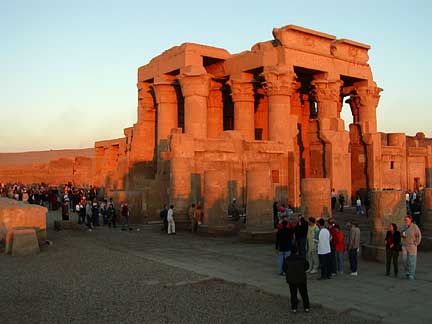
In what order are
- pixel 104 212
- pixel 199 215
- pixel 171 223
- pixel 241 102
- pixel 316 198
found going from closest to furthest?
1. pixel 316 198
2. pixel 171 223
3. pixel 199 215
4. pixel 104 212
5. pixel 241 102

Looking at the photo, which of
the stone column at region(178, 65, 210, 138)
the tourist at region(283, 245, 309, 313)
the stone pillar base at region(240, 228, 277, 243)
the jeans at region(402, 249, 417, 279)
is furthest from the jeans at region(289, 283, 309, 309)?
the stone column at region(178, 65, 210, 138)

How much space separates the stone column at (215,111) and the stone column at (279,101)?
6023mm

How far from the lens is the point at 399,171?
29.8 m

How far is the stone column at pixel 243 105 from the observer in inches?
1154

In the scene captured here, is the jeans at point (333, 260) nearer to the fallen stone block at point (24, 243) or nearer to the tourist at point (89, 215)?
the fallen stone block at point (24, 243)

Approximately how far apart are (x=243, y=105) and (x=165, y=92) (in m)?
5.23

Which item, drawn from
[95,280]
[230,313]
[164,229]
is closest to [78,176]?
[164,229]

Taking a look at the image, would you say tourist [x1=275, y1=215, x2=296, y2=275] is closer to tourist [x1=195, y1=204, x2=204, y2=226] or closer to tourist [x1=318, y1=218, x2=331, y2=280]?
tourist [x1=318, y1=218, x2=331, y2=280]

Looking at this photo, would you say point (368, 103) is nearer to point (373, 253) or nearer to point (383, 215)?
point (383, 215)

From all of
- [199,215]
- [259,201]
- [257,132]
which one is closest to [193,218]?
[199,215]

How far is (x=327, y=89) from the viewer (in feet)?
97.1

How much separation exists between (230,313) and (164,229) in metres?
11.5

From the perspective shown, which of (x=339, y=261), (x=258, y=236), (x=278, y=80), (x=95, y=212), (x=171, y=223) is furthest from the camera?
(x=278, y=80)

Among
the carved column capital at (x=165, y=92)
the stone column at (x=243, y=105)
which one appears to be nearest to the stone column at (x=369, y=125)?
the stone column at (x=243, y=105)
